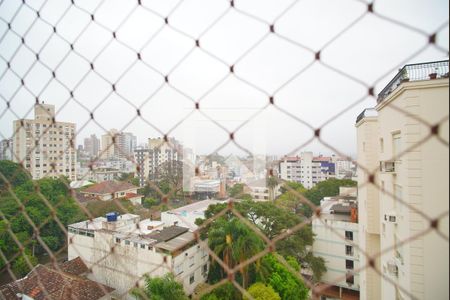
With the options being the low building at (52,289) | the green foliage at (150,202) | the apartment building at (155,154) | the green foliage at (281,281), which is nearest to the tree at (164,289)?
the low building at (52,289)

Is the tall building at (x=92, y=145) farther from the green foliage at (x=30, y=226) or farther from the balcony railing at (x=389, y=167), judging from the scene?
the green foliage at (x=30, y=226)

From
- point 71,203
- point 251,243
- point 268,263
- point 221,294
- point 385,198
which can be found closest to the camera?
point 385,198

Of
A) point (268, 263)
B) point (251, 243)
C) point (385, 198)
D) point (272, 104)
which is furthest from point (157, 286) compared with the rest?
point (272, 104)

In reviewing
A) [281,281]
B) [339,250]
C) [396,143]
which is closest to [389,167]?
[396,143]

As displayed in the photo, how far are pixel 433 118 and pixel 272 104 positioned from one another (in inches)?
13.9

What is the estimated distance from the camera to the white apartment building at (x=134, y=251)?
15.3 feet

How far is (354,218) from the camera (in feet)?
20.4

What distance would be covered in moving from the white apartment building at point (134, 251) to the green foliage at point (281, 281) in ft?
4.66

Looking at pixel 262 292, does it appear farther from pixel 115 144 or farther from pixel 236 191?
pixel 115 144

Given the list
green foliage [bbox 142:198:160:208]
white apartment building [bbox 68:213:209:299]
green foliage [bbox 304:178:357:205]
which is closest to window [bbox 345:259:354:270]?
white apartment building [bbox 68:213:209:299]

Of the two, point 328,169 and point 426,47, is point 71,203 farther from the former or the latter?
point 328,169

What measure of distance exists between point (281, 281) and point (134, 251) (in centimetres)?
273

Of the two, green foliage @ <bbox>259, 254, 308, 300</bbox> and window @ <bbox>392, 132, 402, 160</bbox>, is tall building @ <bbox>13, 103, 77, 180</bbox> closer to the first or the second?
window @ <bbox>392, 132, 402, 160</bbox>

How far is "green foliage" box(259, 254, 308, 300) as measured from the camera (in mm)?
4598
